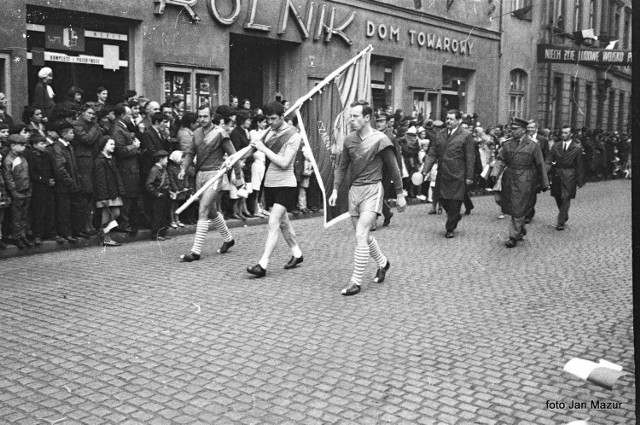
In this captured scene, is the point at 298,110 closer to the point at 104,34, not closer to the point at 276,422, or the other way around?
the point at 276,422

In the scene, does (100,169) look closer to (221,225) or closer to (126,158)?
(126,158)

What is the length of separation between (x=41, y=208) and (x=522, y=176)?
22.8ft

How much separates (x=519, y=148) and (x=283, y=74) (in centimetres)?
849

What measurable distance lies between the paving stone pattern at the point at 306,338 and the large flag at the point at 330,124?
96 centimetres

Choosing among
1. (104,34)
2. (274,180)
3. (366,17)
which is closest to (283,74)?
(366,17)

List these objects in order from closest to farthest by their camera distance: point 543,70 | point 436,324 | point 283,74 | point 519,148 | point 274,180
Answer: point 436,324 → point 274,180 → point 519,148 → point 283,74 → point 543,70

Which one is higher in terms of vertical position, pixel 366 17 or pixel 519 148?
pixel 366 17

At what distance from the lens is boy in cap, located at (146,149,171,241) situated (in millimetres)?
11156

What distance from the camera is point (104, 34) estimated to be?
46.3 feet

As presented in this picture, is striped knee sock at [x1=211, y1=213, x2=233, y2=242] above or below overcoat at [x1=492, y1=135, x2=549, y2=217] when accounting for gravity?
below

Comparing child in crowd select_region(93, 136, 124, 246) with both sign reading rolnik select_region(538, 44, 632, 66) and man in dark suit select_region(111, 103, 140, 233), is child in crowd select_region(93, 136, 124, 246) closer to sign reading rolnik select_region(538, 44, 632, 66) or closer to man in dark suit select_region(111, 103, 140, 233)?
man in dark suit select_region(111, 103, 140, 233)

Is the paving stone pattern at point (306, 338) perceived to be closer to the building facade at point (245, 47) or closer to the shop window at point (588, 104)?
the building facade at point (245, 47)

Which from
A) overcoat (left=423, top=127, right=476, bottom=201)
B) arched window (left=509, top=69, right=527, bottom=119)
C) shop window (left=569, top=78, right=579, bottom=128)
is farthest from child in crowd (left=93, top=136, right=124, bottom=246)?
shop window (left=569, top=78, right=579, bottom=128)

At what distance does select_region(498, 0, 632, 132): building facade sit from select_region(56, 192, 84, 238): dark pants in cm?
1922
